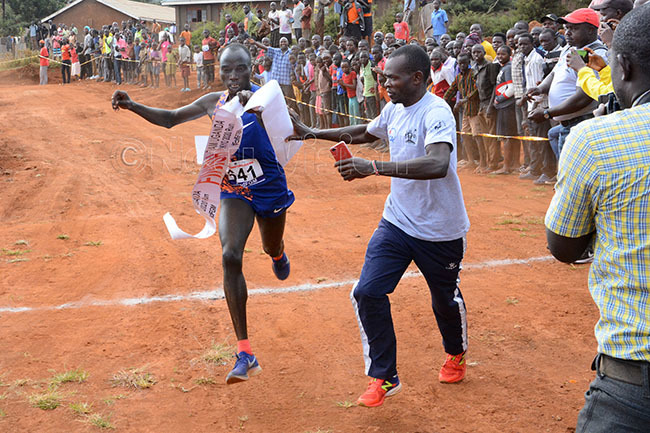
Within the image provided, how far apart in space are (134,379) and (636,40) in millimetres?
4064

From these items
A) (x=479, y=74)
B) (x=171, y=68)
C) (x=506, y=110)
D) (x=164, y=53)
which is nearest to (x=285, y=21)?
Answer: (x=171, y=68)

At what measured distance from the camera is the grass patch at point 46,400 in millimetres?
4520

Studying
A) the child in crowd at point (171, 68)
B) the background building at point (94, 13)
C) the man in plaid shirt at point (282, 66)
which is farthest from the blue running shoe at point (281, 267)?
the background building at point (94, 13)

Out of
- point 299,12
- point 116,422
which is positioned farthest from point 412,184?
point 299,12

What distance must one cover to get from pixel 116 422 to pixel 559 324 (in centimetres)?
369

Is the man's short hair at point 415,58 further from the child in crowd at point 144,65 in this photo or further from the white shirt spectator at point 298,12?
the child in crowd at point 144,65

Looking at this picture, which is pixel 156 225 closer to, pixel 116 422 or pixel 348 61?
pixel 116 422

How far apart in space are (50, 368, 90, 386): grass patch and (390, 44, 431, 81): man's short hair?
320cm

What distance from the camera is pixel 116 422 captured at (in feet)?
14.3

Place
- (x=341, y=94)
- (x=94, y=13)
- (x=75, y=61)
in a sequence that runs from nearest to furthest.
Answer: (x=341, y=94)
(x=75, y=61)
(x=94, y=13)

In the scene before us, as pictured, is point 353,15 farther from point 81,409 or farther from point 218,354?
point 81,409

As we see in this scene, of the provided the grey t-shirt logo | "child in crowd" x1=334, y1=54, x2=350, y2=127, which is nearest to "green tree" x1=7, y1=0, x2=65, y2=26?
"child in crowd" x1=334, y1=54, x2=350, y2=127

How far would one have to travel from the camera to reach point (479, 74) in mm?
12781

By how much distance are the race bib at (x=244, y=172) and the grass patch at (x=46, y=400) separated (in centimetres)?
197
